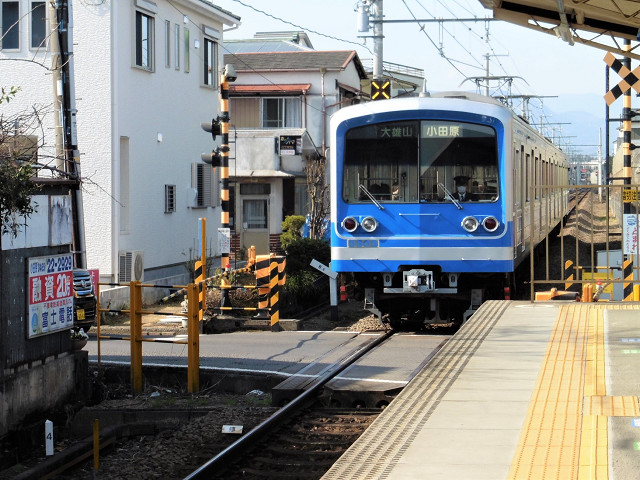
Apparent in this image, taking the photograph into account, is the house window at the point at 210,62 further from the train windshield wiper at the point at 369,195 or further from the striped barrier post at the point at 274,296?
the train windshield wiper at the point at 369,195

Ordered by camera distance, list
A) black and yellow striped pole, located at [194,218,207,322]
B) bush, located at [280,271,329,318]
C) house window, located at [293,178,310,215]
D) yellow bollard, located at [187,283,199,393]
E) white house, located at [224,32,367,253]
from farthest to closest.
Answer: house window, located at [293,178,310,215] → white house, located at [224,32,367,253] → bush, located at [280,271,329,318] → black and yellow striped pole, located at [194,218,207,322] → yellow bollard, located at [187,283,199,393]

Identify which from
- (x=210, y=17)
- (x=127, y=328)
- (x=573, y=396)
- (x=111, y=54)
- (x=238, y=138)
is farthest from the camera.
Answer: (x=238, y=138)

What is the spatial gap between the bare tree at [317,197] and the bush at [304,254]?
218 inches

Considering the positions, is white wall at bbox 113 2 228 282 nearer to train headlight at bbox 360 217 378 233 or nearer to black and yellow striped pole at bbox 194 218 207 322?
black and yellow striped pole at bbox 194 218 207 322

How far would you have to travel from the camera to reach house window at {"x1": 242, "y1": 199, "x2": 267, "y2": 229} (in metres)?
30.6

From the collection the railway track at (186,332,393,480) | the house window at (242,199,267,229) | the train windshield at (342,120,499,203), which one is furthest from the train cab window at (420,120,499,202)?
the house window at (242,199,267,229)

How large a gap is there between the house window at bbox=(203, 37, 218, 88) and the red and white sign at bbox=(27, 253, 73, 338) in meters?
14.9

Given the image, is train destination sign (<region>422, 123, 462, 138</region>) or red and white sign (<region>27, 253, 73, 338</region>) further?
train destination sign (<region>422, 123, 462, 138</region>)

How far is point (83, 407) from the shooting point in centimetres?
986

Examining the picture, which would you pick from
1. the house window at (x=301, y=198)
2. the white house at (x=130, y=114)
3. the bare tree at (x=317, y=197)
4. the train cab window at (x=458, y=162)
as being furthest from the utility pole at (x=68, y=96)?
the house window at (x=301, y=198)

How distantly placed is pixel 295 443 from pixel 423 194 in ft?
20.1

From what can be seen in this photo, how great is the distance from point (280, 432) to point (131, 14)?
13.3 m

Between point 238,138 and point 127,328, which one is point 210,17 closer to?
point 238,138

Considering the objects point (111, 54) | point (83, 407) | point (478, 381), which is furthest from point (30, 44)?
point (478, 381)
